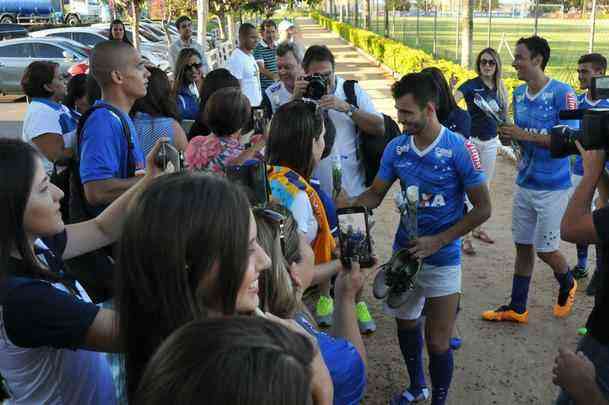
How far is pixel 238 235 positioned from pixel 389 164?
2.13m

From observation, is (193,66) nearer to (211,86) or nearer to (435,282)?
(211,86)

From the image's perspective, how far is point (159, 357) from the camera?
42.0 inches

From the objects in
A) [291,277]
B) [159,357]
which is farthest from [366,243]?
[159,357]

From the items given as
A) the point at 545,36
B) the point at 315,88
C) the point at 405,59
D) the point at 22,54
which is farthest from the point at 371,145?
the point at 545,36

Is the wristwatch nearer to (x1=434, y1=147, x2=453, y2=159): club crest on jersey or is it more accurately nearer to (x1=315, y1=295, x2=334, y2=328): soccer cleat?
(x1=434, y1=147, x2=453, y2=159): club crest on jersey

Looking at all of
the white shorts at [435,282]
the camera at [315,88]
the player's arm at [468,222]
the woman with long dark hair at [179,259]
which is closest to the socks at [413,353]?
the white shorts at [435,282]

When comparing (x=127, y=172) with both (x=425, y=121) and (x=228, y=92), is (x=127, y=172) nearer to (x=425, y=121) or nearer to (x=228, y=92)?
(x=228, y=92)

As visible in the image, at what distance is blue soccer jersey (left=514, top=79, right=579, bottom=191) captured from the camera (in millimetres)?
4336

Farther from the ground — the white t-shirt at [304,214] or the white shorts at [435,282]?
the white t-shirt at [304,214]

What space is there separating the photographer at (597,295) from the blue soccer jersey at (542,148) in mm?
2061

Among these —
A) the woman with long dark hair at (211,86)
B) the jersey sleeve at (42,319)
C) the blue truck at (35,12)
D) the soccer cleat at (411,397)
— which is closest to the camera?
the jersey sleeve at (42,319)

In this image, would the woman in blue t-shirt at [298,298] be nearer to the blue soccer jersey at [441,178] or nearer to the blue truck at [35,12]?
the blue soccer jersey at [441,178]

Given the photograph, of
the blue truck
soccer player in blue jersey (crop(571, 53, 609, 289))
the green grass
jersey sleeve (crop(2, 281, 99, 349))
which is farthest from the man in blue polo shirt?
the blue truck

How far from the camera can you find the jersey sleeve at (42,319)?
1.59 meters
